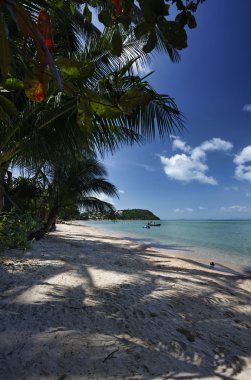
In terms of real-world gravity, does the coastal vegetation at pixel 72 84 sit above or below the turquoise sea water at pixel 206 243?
above

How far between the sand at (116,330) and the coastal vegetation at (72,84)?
1696mm

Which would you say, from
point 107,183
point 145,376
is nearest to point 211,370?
point 145,376

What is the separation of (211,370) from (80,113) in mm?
2230

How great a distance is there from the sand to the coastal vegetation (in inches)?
66.8

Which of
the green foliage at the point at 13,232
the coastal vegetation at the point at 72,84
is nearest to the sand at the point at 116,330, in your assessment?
the green foliage at the point at 13,232

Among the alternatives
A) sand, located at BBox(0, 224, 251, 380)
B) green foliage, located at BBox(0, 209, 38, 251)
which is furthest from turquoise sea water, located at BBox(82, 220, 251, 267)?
green foliage, located at BBox(0, 209, 38, 251)

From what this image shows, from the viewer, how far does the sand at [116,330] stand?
1.89 metres

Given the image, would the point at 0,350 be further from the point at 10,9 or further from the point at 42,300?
the point at 10,9

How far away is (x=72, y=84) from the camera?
1.02 metres

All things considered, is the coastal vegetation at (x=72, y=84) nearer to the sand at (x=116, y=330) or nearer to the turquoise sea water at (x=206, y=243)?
the sand at (x=116, y=330)

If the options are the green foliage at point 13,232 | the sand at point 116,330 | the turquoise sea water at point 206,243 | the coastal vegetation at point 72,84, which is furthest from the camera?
the turquoise sea water at point 206,243

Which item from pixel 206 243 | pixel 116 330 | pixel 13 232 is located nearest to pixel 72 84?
pixel 116 330

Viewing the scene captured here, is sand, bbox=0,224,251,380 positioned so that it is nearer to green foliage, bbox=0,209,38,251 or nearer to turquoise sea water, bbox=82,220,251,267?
green foliage, bbox=0,209,38,251

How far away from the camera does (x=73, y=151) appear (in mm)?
3506
